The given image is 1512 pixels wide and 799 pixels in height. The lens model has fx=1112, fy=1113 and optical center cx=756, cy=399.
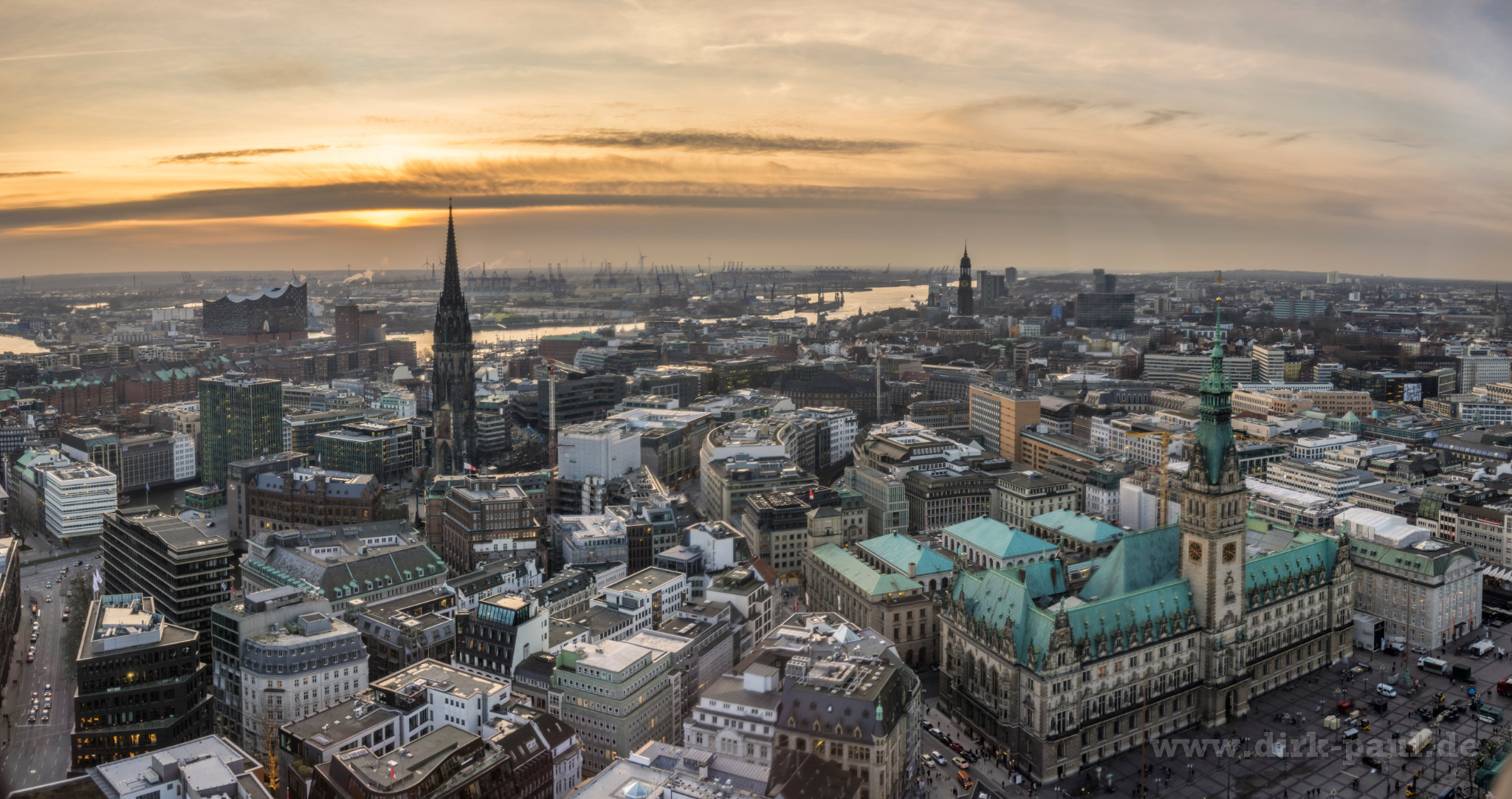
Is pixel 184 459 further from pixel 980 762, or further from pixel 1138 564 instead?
pixel 1138 564

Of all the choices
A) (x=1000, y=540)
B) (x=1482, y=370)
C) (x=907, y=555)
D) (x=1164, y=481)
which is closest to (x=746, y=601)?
(x=907, y=555)

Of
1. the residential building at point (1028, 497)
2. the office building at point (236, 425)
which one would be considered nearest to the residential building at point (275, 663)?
the residential building at point (1028, 497)

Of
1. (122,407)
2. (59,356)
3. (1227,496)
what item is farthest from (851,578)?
(59,356)

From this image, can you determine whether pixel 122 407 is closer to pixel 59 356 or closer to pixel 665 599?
pixel 59 356

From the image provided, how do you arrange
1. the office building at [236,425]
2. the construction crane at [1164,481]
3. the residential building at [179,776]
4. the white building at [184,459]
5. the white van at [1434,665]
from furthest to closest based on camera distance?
the white building at [184,459], the office building at [236,425], the construction crane at [1164,481], the white van at [1434,665], the residential building at [179,776]

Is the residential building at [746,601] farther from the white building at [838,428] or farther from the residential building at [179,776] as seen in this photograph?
the white building at [838,428]
